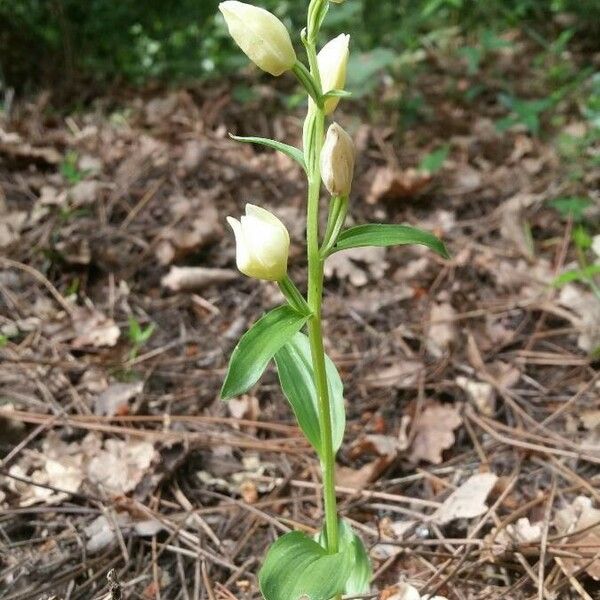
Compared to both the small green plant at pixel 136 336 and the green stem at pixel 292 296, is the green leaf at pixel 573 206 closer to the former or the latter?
the small green plant at pixel 136 336

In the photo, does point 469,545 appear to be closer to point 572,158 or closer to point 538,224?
point 538,224

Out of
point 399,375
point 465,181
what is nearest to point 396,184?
point 465,181

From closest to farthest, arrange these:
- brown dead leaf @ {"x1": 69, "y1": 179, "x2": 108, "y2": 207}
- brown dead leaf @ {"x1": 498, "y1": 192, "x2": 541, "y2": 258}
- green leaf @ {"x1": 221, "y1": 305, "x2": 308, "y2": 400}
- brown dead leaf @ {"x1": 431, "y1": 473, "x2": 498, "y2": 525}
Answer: green leaf @ {"x1": 221, "y1": 305, "x2": 308, "y2": 400}, brown dead leaf @ {"x1": 431, "y1": 473, "x2": 498, "y2": 525}, brown dead leaf @ {"x1": 498, "y1": 192, "x2": 541, "y2": 258}, brown dead leaf @ {"x1": 69, "y1": 179, "x2": 108, "y2": 207}

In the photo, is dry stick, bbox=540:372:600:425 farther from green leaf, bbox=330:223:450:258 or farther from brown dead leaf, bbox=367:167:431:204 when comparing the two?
brown dead leaf, bbox=367:167:431:204

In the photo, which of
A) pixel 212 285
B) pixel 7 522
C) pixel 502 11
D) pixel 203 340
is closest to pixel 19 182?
pixel 212 285

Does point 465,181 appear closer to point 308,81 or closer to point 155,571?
point 308,81

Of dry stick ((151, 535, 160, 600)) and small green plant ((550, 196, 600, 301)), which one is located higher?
dry stick ((151, 535, 160, 600))

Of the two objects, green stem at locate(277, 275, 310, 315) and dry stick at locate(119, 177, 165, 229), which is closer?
green stem at locate(277, 275, 310, 315)

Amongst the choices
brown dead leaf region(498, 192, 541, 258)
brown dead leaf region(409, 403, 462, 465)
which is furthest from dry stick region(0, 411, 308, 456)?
brown dead leaf region(498, 192, 541, 258)
